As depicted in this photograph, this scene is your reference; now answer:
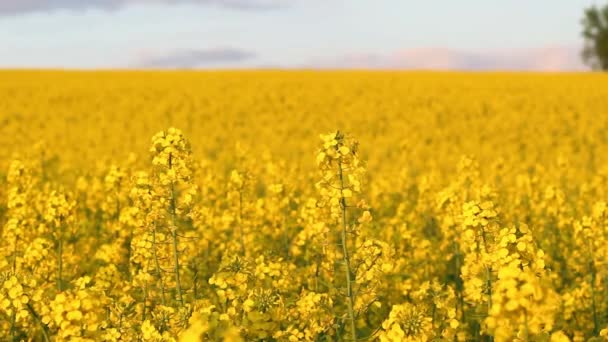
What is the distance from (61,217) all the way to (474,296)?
13.6 feet

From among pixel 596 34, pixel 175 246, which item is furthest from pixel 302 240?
pixel 596 34

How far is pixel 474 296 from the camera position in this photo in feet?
15.8

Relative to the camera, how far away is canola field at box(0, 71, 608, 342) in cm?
425

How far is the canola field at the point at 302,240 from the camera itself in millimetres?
4246

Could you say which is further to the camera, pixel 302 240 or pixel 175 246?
pixel 302 240

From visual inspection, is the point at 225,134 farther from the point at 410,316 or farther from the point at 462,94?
the point at 410,316

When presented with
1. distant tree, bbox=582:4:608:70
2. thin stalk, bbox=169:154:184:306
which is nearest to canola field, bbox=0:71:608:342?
thin stalk, bbox=169:154:184:306

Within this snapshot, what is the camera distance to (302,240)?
7125 millimetres

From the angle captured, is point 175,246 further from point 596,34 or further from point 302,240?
point 596,34

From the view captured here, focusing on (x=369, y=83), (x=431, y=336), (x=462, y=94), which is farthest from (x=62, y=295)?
(x=369, y=83)

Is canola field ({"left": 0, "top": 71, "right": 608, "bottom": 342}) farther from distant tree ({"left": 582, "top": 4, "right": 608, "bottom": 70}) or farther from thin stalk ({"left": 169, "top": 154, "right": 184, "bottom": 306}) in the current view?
distant tree ({"left": 582, "top": 4, "right": 608, "bottom": 70})

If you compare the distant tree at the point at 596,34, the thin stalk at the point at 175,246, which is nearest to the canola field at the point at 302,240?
the thin stalk at the point at 175,246

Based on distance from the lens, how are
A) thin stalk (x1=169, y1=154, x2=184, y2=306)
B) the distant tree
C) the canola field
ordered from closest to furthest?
the canola field → thin stalk (x1=169, y1=154, x2=184, y2=306) → the distant tree

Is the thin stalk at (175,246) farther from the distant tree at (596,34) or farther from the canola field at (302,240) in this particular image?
the distant tree at (596,34)
